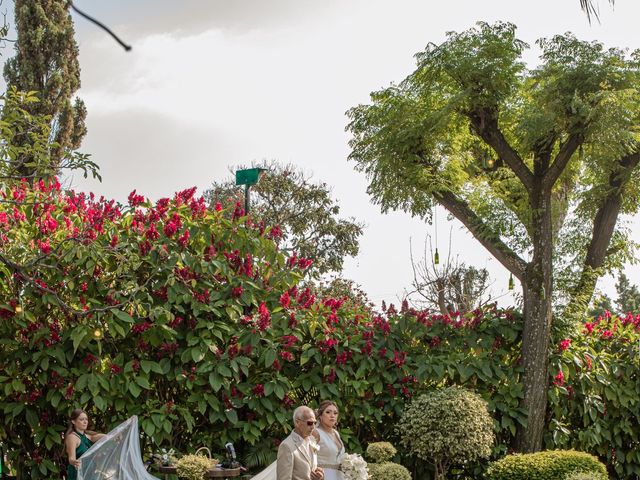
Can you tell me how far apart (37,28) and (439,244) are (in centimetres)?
1047

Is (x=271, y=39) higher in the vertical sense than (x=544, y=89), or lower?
lower

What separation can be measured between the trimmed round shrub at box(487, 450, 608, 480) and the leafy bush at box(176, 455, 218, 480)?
3141mm

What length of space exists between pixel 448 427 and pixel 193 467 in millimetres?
2883

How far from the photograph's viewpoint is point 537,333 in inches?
361

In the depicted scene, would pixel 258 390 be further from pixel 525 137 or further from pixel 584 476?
pixel 525 137

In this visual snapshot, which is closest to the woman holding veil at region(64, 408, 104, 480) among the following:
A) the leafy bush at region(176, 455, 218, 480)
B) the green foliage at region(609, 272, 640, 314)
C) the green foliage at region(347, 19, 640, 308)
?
the leafy bush at region(176, 455, 218, 480)

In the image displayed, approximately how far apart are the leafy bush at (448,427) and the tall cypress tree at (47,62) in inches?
495

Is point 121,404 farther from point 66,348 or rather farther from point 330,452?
point 330,452

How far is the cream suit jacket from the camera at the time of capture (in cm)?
468

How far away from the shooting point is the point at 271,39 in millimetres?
5406

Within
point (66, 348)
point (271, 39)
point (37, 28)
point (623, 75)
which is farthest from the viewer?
point (37, 28)

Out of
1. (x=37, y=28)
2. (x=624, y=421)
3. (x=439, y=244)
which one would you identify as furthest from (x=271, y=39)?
(x=37, y=28)

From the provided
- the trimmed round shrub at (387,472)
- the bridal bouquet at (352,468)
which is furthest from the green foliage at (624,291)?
the bridal bouquet at (352,468)

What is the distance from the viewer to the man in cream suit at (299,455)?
15.4 feet
